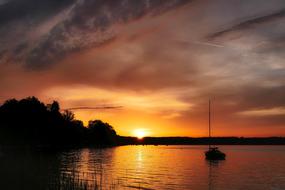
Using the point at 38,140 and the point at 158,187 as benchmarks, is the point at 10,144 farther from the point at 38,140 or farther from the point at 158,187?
the point at 158,187

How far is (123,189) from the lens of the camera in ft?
160

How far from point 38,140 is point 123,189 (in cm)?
14008

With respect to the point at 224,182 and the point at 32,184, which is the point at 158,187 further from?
the point at 32,184

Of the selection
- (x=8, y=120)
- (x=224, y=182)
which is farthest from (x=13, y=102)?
(x=224, y=182)

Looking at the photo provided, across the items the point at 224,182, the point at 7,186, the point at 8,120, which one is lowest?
the point at 224,182

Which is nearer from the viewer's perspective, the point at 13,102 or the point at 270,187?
the point at 270,187

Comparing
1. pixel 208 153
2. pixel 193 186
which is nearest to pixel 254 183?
pixel 193 186

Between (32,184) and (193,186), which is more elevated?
(32,184)

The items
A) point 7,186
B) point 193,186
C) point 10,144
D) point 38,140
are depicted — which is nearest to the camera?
point 7,186

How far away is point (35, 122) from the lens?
6594 inches

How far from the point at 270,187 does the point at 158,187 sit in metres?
21.7

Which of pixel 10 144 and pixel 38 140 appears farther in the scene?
pixel 38 140

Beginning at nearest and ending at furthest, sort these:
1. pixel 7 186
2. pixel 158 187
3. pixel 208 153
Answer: pixel 7 186 < pixel 158 187 < pixel 208 153

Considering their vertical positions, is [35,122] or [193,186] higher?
[35,122]
